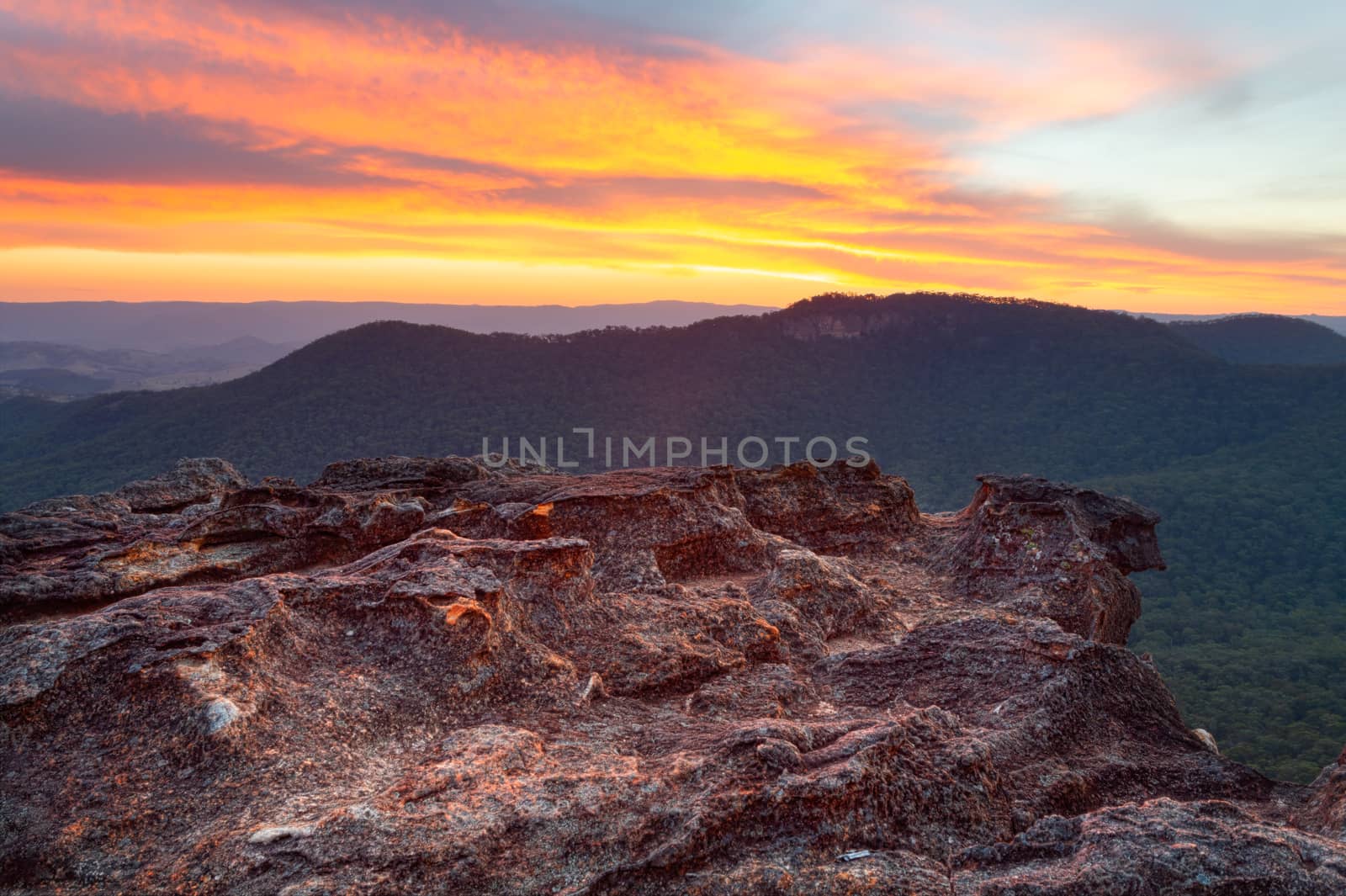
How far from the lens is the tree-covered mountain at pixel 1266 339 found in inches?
6698

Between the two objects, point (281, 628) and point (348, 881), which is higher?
point (281, 628)

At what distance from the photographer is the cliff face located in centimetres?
598

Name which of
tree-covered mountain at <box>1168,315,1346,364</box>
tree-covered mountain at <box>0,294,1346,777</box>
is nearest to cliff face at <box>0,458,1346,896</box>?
tree-covered mountain at <box>0,294,1346,777</box>

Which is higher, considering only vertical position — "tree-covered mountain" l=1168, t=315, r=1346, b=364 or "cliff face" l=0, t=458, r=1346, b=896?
"tree-covered mountain" l=1168, t=315, r=1346, b=364

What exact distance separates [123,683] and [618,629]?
17.8 ft

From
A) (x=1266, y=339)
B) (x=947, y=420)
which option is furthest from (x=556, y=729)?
(x=1266, y=339)

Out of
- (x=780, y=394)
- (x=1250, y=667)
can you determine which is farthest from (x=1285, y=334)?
(x=1250, y=667)

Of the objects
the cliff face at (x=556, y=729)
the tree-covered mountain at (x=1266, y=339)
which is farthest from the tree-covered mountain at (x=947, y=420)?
the cliff face at (x=556, y=729)

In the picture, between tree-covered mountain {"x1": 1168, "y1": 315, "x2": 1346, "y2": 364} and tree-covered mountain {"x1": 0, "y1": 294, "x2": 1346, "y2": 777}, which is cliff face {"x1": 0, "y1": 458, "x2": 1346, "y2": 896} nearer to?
tree-covered mountain {"x1": 0, "y1": 294, "x2": 1346, "y2": 777}

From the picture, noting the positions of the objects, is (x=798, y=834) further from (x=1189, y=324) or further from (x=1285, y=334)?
(x=1285, y=334)

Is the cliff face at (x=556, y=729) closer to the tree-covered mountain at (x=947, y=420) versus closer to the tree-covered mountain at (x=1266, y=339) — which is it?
the tree-covered mountain at (x=947, y=420)

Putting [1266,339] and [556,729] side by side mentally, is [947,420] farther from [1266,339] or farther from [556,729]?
[556,729]

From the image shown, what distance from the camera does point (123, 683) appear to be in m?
7.54

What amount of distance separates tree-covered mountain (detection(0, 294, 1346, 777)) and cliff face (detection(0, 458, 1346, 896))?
154 feet
